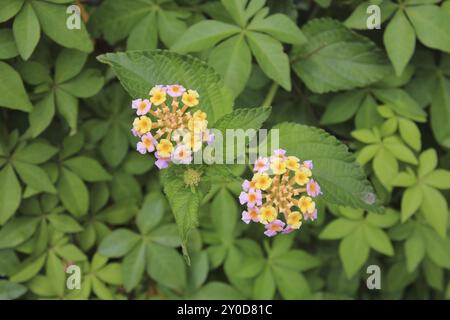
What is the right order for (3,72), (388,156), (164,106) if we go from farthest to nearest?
(388,156), (3,72), (164,106)

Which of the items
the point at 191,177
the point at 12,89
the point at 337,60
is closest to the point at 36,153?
the point at 12,89

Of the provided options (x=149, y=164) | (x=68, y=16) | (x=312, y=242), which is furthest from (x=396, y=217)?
(x=68, y=16)

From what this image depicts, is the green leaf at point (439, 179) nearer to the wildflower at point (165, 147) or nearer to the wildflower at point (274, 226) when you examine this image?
the wildflower at point (274, 226)

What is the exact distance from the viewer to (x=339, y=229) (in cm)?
A: 183

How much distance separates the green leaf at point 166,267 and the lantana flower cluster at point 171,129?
625mm

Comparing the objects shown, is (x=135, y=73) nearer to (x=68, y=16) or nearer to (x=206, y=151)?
(x=206, y=151)

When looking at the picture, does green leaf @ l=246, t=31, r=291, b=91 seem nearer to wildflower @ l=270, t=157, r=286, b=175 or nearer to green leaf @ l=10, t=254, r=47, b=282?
wildflower @ l=270, t=157, r=286, b=175

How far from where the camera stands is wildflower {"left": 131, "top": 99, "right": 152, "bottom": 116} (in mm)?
1254

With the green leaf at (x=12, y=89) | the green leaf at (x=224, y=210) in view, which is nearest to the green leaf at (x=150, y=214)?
the green leaf at (x=224, y=210)

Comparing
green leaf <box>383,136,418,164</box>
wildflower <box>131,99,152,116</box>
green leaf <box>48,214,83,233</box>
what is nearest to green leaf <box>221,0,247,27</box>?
wildflower <box>131,99,152,116</box>

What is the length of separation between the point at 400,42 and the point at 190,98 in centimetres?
71

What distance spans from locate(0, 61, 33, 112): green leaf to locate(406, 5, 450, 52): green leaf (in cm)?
114

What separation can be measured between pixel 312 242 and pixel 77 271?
85 centimetres

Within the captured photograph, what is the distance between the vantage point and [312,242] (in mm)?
2102
